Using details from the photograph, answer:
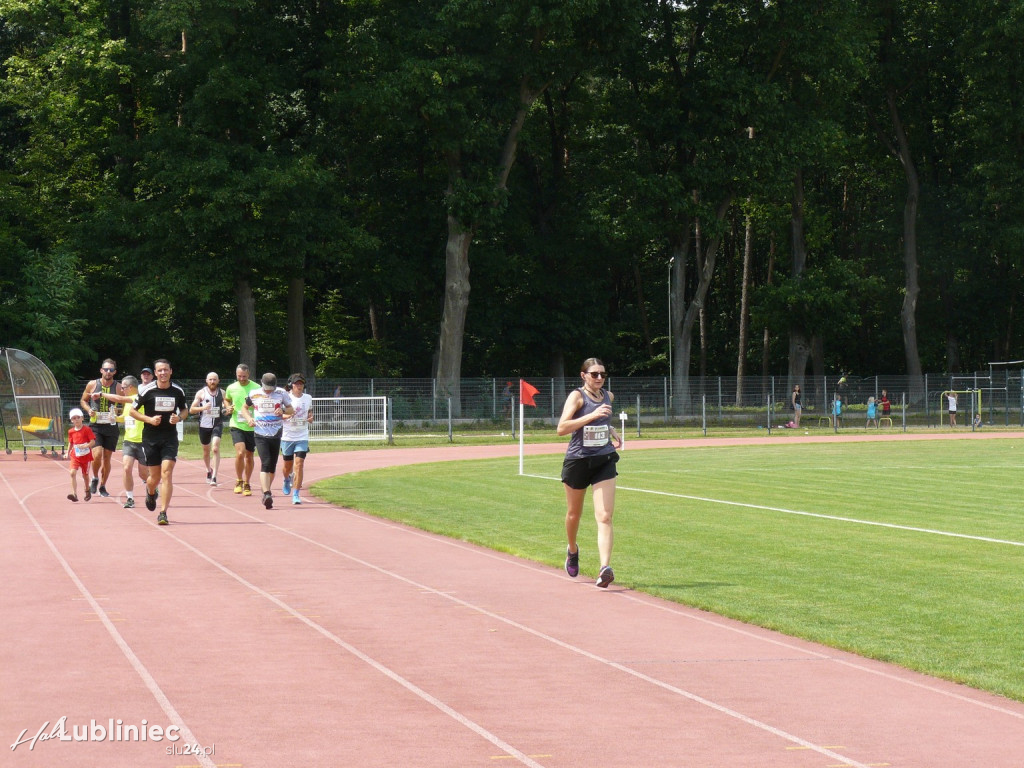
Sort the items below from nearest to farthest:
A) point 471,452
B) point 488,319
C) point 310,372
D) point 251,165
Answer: point 471,452
point 251,165
point 310,372
point 488,319

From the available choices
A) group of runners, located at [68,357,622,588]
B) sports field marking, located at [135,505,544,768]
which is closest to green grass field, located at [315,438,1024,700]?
group of runners, located at [68,357,622,588]

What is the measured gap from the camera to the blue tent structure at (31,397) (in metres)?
35.2

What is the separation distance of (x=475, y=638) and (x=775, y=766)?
148 inches

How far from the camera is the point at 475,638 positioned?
9.91 metres

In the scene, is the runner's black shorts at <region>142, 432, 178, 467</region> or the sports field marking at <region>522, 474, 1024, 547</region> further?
the runner's black shorts at <region>142, 432, 178, 467</region>

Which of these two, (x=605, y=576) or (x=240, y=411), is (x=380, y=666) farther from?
(x=240, y=411)

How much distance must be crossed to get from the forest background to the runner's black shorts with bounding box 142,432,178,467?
1328 inches

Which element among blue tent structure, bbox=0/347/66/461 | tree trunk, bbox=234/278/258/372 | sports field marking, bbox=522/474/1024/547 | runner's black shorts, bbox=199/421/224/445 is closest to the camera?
sports field marking, bbox=522/474/1024/547

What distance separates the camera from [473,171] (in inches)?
2154

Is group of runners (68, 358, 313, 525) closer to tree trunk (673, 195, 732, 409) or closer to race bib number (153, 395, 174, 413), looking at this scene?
race bib number (153, 395, 174, 413)

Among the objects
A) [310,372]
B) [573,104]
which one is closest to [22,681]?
[310,372]

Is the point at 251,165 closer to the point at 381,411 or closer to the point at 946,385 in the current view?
the point at 381,411

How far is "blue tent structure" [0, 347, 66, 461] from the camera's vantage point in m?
35.2

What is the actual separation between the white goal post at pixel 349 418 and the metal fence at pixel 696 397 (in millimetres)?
597
